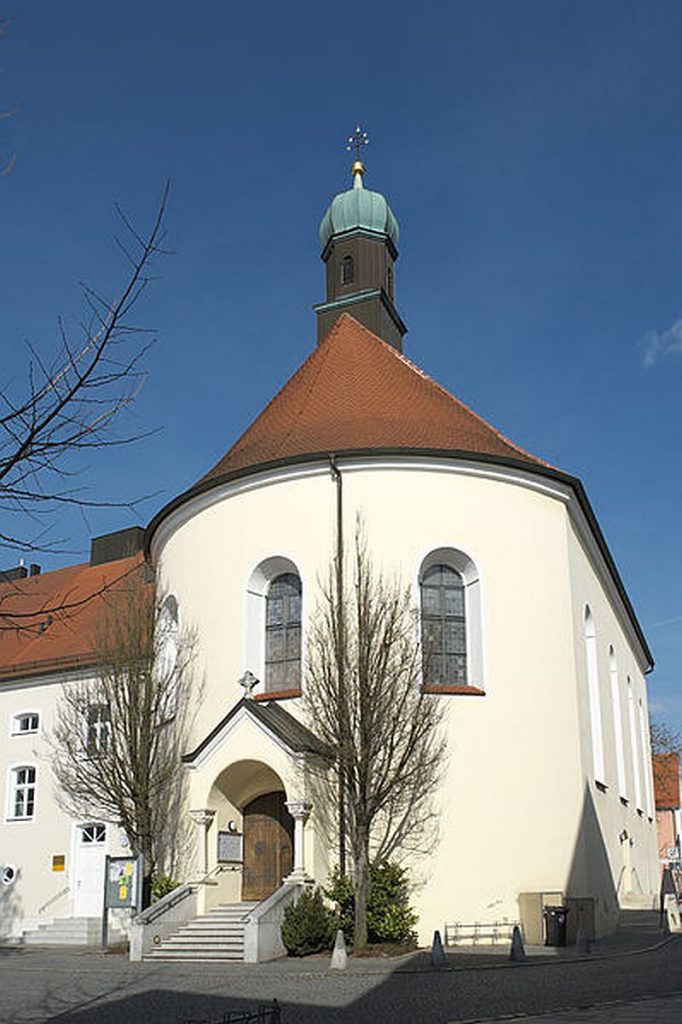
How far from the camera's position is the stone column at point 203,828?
19.2 meters

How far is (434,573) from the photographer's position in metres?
20.5

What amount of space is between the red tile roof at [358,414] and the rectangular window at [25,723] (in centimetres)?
931

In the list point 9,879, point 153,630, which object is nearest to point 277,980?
point 153,630

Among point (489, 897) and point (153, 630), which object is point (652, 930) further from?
point (153, 630)

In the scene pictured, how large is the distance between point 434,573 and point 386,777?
436cm

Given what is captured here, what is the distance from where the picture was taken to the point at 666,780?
2399 inches

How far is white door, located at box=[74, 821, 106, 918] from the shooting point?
24.8m

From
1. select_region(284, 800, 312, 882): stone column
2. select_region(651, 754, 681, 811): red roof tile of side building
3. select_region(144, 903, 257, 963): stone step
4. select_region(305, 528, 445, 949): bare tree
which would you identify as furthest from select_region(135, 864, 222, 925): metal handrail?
select_region(651, 754, 681, 811): red roof tile of side building

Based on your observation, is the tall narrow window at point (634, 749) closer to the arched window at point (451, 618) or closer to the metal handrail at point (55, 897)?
the arched window at point (451, 618)

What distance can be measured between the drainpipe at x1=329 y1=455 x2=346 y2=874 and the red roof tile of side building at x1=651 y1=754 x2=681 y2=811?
45.5 meters

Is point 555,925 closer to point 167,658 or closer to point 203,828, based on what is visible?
point 203,828

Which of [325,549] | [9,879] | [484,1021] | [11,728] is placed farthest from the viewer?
[11,728]

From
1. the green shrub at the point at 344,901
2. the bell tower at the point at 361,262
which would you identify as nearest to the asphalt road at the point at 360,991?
the green shrub at the point at 344,901

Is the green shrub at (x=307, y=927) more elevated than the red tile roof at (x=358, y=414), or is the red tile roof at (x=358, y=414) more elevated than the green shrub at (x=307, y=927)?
the red tile roof at (x=358, y=414)
